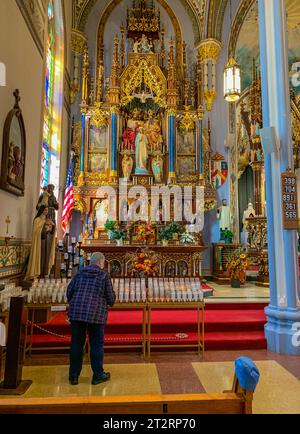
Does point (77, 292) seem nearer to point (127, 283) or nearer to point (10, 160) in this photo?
point (127, 283)

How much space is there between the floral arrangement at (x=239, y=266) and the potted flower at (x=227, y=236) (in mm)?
1258

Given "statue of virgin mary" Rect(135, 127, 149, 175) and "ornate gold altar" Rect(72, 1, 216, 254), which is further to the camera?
"statue of virgin mary" Rect(135, 127, 149, 175)

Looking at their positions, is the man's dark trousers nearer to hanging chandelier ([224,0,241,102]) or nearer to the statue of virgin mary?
Answer: hanging chandelier ([224,0,241,102])

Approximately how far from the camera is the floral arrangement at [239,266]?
9758mm

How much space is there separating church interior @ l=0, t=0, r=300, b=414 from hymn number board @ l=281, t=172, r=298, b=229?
2cm

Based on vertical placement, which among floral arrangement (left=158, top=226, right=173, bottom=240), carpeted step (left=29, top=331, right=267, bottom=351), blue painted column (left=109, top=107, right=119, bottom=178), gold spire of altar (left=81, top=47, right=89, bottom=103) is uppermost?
gold spire of altar (left=81, top=47, right=89, bottom=103)

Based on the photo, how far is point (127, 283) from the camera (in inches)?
215

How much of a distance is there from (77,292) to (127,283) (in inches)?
62.5

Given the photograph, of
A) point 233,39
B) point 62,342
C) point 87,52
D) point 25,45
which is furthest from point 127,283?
point 233,39

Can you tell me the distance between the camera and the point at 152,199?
11.1 metres

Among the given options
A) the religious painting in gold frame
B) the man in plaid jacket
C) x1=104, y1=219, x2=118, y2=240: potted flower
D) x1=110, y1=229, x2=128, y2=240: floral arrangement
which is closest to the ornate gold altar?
x1=104, y1=219, x2=118, y2=240: potted flower

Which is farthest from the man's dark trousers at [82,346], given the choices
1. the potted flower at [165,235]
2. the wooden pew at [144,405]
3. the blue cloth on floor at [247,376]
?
the potted flower at [165,235]

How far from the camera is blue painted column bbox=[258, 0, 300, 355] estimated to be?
17.2ft

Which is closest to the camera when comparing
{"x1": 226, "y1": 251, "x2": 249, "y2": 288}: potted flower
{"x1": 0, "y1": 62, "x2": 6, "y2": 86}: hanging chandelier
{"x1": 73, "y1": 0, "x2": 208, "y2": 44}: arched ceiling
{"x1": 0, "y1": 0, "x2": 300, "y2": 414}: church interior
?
{"x1": 0, "y1": 0, "x2": 300, "y2": 414}: church interior
